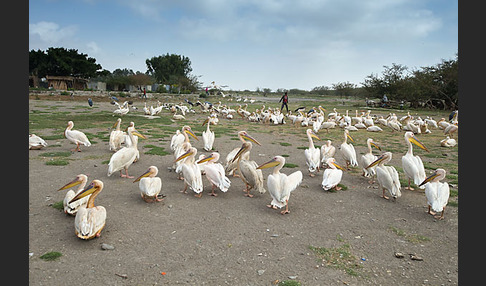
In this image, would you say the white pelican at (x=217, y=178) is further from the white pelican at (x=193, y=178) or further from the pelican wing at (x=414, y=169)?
the pelican wing at (x=414, y=169)

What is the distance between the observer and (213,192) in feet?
19.5

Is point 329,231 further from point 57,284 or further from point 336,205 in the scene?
point 57,284

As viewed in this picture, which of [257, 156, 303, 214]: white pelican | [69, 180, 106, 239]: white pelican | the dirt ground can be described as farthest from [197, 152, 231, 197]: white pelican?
[69, 180, 106, 239]: white pelican

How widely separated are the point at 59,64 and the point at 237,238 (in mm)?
49294

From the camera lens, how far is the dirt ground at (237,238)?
3.38m

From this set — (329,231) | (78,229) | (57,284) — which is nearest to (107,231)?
(78,229)

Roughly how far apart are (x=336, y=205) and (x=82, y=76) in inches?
1986

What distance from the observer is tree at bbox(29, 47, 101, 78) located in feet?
140

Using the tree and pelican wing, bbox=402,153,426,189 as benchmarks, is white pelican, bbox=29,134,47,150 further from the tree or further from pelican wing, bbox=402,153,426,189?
the tree

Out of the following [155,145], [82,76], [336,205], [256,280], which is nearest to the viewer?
[256,280]

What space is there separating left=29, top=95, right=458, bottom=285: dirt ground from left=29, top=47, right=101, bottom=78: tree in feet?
147

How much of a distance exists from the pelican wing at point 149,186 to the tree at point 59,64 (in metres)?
46.0

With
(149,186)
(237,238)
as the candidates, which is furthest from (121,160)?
(237,238)

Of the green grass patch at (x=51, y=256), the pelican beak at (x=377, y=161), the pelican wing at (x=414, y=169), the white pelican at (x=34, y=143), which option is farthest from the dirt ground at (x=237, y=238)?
the white pelican at (x=34, y=143)
